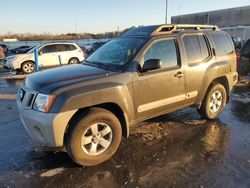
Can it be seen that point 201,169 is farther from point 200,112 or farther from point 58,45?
point 58,45

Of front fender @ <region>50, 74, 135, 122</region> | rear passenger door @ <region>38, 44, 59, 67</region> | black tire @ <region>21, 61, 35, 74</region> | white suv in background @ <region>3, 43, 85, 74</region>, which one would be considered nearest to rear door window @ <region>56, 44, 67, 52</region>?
white suv in background @ <region>3, 43, 85, 74</region>

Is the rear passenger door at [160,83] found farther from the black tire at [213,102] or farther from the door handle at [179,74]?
the black tire at [213,102]

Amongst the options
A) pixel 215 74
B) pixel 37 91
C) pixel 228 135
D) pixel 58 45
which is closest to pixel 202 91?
pixel 215 74

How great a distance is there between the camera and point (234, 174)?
385cm

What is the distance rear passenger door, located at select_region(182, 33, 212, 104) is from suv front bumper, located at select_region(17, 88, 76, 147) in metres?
2.50

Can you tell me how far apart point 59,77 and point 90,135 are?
993 millimetres

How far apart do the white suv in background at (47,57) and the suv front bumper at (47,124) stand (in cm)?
1130

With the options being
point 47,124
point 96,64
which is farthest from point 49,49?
point 47,124

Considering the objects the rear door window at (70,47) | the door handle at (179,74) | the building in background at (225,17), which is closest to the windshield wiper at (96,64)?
the door handle at (179,74)

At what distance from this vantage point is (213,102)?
6.10m

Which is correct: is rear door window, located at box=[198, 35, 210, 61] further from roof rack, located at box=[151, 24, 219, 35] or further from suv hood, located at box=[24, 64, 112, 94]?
suv hood, located at box=[24, 64, 112, 94]

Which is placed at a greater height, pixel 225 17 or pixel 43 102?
pixel 225 17

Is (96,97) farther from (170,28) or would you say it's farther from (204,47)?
(204,47)

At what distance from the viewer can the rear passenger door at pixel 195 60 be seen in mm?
5238
